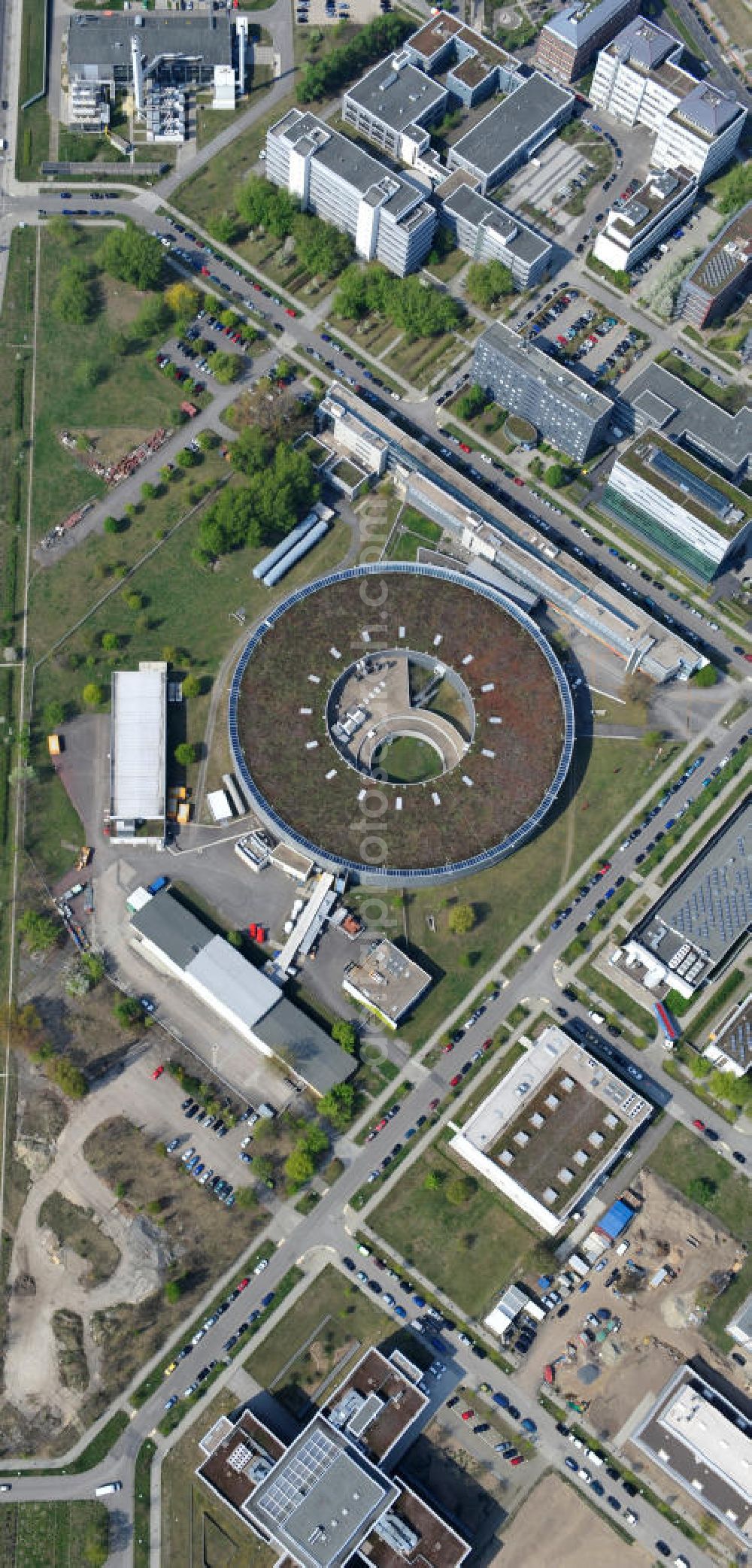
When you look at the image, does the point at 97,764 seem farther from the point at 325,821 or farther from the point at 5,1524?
the point at 5,1524

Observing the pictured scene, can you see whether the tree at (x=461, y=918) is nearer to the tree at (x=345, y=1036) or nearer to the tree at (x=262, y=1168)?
the tree at (x=345, y=1036)

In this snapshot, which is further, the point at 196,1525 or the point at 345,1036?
the point at 345,1036

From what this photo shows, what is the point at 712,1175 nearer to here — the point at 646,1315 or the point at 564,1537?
the point at 646,1315

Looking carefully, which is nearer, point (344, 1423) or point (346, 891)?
point (344, 1423)

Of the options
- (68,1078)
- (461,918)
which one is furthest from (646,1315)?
(68,1078)

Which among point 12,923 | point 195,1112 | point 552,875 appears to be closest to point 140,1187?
point 195,1112
